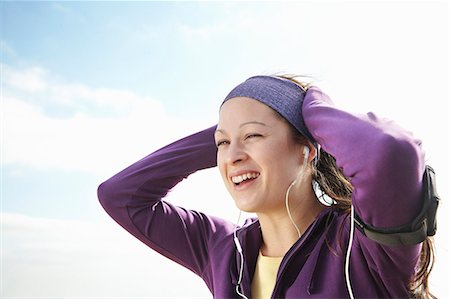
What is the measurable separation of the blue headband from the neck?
274 mm

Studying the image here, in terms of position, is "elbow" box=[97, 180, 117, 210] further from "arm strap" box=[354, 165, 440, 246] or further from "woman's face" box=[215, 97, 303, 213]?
"arm strap" box=[354, 165, 440, 246]

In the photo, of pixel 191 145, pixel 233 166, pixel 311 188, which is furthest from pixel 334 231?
pixel 191 145

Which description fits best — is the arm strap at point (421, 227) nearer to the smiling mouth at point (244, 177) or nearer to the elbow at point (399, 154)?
the elbow at point (399, 154)

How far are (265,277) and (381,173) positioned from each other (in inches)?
38.9

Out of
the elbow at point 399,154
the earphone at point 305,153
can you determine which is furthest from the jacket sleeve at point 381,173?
the earphone at point 305,153

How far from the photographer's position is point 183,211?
122 inches

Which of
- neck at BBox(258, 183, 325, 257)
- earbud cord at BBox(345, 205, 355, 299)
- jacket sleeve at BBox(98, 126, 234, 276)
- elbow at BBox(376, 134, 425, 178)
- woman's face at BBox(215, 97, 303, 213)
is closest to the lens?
elbow at BBox(376, 134, 425, 178)

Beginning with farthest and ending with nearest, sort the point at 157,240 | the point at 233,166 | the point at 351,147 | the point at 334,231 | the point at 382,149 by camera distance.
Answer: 1. the point at 157,240
2. the point at 233,166
3. the point at 334,231
4. the point at 351,147
5. the point at 382,149

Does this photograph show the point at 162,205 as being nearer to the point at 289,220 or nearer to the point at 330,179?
the point at 289,220

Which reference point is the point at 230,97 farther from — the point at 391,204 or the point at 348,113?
the point at 391,204

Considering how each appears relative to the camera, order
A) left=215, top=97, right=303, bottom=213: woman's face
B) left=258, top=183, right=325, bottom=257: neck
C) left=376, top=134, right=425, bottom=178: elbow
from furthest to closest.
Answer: left=258, top=183, right=325, bottom=257: neck
left=215, top=97, right=303, bottom=213: woman's face
left=376, top=134, right=425, bottom=178: elbow

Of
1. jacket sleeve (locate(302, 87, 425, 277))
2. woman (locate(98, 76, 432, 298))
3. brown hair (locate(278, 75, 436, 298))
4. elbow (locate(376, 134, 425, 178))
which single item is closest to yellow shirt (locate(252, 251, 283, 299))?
woman (locate(98, 76, 432, 298))

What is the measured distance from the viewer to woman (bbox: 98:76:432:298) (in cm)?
175

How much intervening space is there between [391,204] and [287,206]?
72cm
